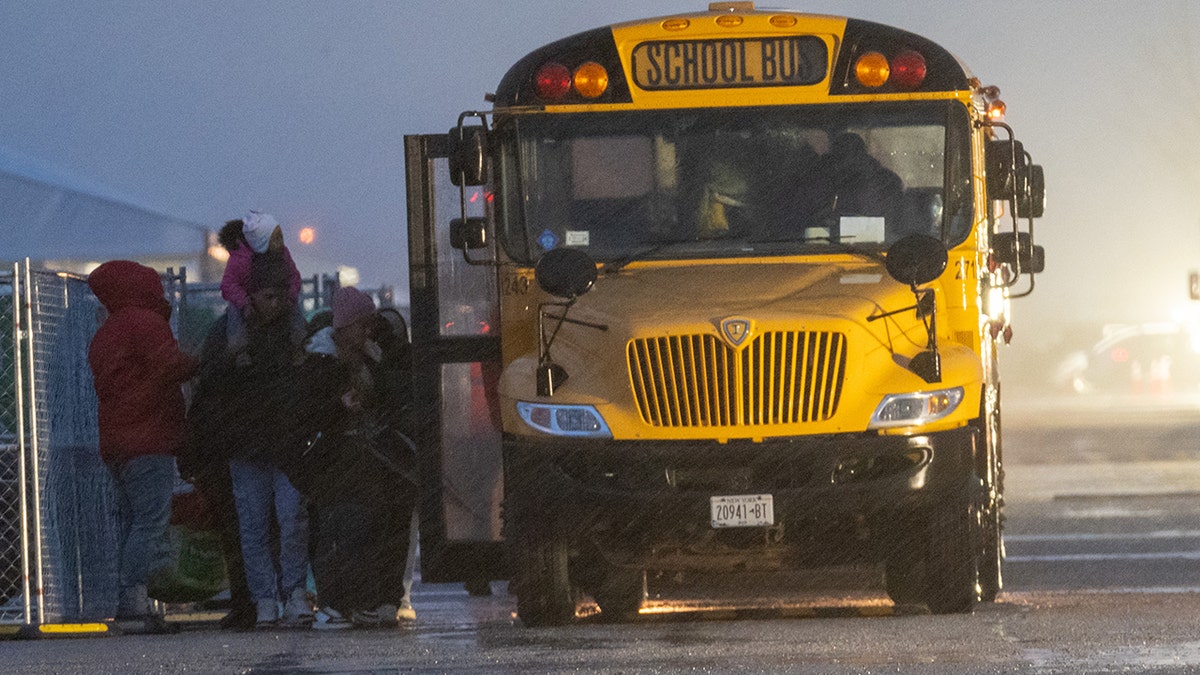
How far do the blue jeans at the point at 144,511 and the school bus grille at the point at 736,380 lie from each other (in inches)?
97.7

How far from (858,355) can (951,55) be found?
185 centimetres

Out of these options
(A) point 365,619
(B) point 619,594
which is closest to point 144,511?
(A) point 365,619

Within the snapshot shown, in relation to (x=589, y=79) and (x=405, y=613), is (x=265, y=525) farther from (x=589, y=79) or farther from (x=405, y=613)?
(x=589, y=79)

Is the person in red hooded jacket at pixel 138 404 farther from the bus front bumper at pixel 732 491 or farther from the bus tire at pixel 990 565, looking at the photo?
the bus tire at pixel 990 565

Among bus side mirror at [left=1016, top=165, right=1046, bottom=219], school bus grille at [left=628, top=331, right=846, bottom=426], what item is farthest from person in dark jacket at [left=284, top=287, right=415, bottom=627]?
bus side mirror at [left=1016, top=165, right=1046, bottom=219]

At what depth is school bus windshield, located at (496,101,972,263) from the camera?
34.1 ft

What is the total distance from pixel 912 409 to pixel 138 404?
12.2ft

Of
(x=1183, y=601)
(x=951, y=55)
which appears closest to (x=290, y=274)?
(x=951, y=55)

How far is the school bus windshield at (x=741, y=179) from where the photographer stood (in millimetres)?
10398

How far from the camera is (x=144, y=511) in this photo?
10.3 metres

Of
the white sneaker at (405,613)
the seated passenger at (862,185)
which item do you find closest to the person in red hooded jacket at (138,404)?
the white sneaker at (405,613)

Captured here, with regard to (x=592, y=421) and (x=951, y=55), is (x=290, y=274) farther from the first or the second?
(x=951, y=55)

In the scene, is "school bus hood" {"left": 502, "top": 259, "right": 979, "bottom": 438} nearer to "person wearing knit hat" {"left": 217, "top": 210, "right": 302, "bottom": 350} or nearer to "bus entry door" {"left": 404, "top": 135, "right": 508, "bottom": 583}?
"bus entry door" {"left": 404, "top": 135, "right": 508, "bottom": 583}

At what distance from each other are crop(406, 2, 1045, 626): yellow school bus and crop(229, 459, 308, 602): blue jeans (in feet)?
3.05
